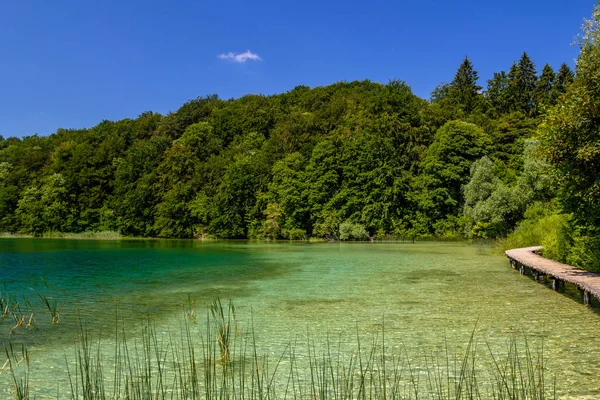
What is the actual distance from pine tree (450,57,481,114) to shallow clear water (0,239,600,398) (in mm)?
56002

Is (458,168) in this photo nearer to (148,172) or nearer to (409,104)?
(409,104)

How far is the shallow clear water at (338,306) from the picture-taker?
299 inches

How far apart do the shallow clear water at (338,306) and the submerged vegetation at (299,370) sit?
11.7 inches

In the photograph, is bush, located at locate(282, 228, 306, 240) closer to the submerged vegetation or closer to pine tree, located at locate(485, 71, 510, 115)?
pine tree, located at locate(485, 71, 510, 115)

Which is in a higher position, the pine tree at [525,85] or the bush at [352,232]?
the pine tree at [525,85]

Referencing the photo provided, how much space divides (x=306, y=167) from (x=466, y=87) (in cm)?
3357

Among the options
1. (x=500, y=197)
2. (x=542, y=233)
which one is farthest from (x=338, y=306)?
(x=500, y=197)

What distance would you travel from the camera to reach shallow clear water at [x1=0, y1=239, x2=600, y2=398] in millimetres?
7598

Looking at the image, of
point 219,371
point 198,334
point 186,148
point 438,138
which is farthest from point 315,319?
point 186,148

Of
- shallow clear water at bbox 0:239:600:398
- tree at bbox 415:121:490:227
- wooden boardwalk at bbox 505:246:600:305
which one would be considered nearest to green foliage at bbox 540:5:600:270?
wooden boardwalk at bbox 505:246:600:305

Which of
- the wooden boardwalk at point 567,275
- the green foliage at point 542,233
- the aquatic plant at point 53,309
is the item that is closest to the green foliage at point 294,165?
the green foliage at point 542,233

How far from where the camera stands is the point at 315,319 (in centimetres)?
994

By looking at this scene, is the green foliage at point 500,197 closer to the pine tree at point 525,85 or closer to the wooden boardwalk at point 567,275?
the wooden boardwalk at point 567,275

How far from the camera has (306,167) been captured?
201 feet
